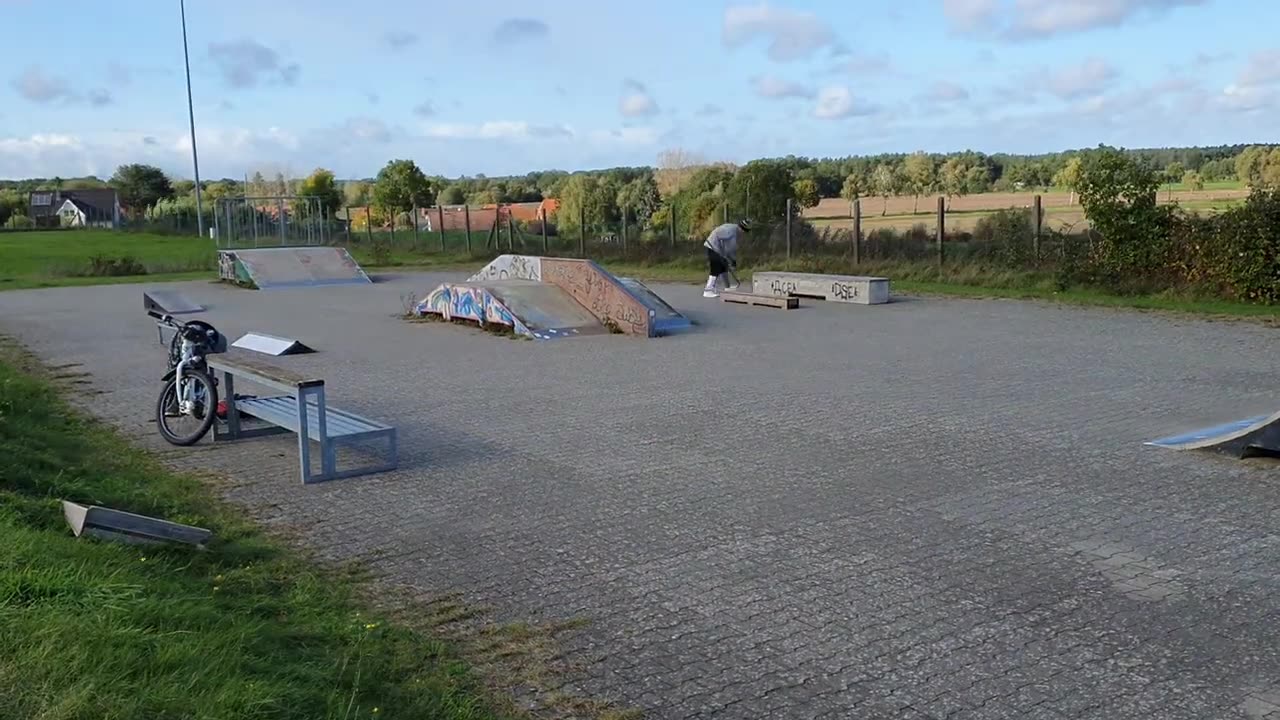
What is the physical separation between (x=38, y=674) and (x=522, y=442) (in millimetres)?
4799

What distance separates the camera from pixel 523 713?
138 inches

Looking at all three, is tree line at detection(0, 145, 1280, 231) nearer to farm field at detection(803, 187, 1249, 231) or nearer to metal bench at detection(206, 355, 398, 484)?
farm field at detection(803, 187, 1249, 231)

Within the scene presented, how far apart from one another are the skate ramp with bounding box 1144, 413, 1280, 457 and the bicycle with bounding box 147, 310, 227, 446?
6.51 metres

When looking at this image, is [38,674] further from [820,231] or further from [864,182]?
[864,182]

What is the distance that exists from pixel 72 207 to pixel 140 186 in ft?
26.0

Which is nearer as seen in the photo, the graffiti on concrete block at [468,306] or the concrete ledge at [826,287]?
the graffiti on concrete block at [468,306]

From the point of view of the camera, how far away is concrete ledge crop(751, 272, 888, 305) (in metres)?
17.4

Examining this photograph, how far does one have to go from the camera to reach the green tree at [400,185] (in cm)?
4869

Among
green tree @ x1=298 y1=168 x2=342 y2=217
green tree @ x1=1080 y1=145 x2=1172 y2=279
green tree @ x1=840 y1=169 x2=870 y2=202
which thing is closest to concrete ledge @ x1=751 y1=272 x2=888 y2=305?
green tree @ x1=1080 y1=145 x2=1172 y2=279

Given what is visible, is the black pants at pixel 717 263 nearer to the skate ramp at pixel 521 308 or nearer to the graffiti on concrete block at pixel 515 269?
the graffiti on concrete block at pixel 515 269

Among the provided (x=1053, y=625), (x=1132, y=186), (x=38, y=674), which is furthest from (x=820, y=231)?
(x=38, y=674)

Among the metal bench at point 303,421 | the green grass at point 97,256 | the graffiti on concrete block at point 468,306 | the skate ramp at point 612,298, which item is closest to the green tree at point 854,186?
the green grass at point 97,256

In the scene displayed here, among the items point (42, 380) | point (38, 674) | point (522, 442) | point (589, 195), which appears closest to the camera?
point (38, 674)

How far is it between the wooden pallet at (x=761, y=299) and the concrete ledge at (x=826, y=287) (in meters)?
0.39
